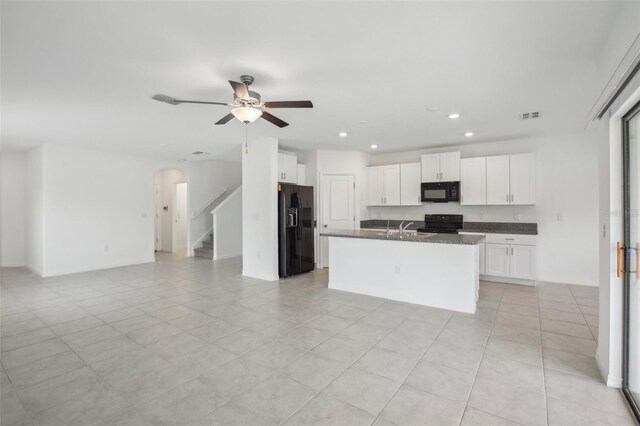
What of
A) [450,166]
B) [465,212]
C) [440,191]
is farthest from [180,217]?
[465,212]

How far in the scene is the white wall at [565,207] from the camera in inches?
199

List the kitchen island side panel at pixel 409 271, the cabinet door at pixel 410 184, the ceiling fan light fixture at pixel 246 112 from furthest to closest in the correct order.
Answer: the cabinet door at pixel 410 184 → the kitchen island side panel at pixel 409 271 → the ceiling fan light fixture at pixel 246 112

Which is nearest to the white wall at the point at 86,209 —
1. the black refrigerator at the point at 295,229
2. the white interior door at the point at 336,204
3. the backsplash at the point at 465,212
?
the black refrigerator at the point at 295,229

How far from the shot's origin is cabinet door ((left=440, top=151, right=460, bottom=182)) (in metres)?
5.79

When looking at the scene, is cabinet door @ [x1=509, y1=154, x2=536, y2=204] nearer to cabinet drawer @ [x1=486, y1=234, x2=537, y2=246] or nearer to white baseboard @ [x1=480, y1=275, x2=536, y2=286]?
cabinet drawer @ [x1=486, y1=234, x2=537, y2=246]

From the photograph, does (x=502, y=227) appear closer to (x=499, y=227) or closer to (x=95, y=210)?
(x=499, y=227)

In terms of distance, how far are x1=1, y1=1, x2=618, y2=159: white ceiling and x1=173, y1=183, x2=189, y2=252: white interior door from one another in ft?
16.1

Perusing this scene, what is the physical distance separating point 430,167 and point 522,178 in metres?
1.55

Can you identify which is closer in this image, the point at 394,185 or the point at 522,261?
the point at 522,261

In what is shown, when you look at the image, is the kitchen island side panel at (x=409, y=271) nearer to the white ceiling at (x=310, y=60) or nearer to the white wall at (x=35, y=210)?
the white ceiling at (x=310, y=60)

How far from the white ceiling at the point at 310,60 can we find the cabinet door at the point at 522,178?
89 centimetres

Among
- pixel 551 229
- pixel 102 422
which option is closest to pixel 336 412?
pixel 102 422

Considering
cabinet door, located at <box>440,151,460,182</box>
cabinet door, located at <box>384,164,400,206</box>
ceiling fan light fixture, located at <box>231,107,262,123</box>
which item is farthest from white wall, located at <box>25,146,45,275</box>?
cabinet door, located at <box>440,151,460,182</box>

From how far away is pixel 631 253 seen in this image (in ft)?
6.92
